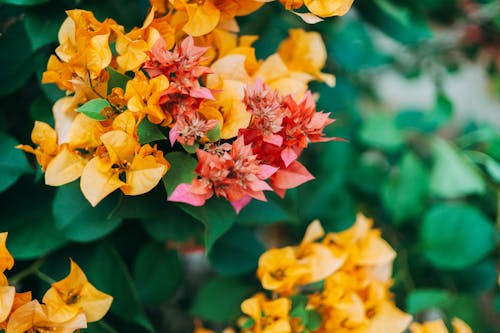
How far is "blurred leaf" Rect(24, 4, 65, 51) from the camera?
60 centimetres

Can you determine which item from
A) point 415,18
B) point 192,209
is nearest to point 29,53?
point 192,209

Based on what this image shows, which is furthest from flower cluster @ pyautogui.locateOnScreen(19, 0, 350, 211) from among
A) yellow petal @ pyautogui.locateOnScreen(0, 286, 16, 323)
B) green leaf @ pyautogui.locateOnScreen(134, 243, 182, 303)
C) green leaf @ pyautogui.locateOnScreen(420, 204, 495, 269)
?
green leaf @ pyautogui.locateOnScreen(420, 204, 495, 269)

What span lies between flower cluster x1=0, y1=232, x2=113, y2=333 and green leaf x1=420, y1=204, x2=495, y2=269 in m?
0.58

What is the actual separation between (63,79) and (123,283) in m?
0.28

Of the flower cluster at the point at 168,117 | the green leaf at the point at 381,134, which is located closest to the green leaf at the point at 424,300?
the green leaf at the point at 381,134

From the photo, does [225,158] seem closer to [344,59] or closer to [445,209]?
[445,209]

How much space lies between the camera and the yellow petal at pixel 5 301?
48 cm

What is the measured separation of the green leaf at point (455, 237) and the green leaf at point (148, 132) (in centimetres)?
58

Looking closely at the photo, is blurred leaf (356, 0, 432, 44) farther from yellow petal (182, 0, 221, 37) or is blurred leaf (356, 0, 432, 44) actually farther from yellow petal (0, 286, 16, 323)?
yellow petal (0, 286, 16, 323)

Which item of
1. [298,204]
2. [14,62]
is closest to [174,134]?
[14,62]

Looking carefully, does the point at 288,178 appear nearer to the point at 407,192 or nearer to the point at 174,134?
the point at 174,134

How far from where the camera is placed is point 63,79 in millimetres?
514

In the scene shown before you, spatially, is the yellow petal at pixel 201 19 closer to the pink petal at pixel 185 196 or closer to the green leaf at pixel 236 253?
the pink petal at pixel 185 196

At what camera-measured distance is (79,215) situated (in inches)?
24.0
